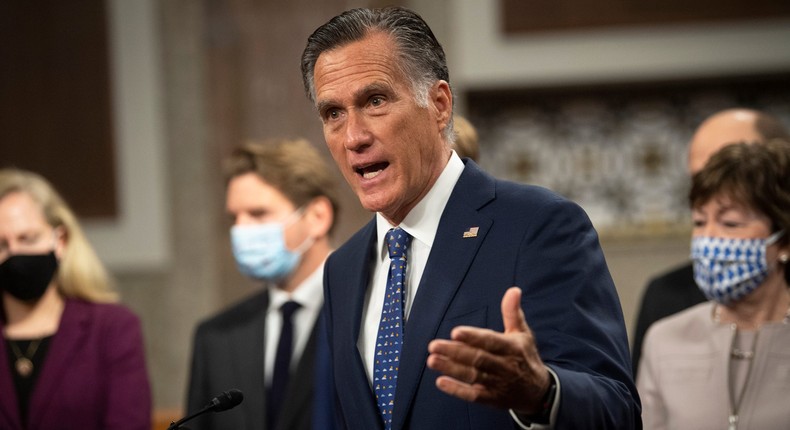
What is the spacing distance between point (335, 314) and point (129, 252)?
14.1ft

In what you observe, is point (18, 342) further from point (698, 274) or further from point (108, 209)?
point (108, 209)

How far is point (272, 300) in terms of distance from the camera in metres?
3.93

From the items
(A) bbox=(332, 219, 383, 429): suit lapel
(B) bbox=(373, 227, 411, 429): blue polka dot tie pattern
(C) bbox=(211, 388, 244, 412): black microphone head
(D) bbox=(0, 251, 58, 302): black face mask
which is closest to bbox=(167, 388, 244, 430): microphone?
(C) bbox=(211, 388, 244, 412): black microphone head

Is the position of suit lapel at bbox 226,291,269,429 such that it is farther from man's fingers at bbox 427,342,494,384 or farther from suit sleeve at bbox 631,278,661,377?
man's fingers at bbox 427,342,494,384

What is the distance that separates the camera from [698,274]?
3301 millimetres

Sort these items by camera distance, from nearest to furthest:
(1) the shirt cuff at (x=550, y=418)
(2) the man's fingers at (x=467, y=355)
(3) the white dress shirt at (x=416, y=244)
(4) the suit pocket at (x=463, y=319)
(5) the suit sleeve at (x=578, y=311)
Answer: (2) the man's fingers at (x=467, y=355)
(1) the shirt cuff at (x=550, y=418)
(5) the suit sleeve at (x=578, y=311)
(4) the suit pocket at (x=463, y=319)
(3) the white dress shirt at (x=416, y=244)

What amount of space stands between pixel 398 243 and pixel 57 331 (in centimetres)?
196

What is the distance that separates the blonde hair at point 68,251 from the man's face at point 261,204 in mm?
586

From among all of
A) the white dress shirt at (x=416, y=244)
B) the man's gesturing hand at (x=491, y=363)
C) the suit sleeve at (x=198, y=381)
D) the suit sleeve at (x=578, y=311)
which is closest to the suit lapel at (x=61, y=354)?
the suit sleeve at (x=198, y=381)

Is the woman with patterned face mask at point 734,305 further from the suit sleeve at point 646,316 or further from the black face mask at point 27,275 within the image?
the black face mask at point 27,275

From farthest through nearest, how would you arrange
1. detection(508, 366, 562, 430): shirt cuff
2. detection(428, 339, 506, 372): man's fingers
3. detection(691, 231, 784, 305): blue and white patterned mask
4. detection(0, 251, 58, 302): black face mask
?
detection(0, 251, 58, 302): black face mask, detection(691, 231, 784, 305): blue and white patterned mask, detection(508, 366, 562, 430): shirt cuff, detection(428, 339, 506, 372): man's fingers

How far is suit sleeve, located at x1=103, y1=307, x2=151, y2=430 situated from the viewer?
3729mm

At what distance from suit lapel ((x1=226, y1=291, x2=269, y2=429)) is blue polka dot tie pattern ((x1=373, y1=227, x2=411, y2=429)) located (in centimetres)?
148

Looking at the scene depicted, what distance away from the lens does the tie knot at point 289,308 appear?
12.5ft
